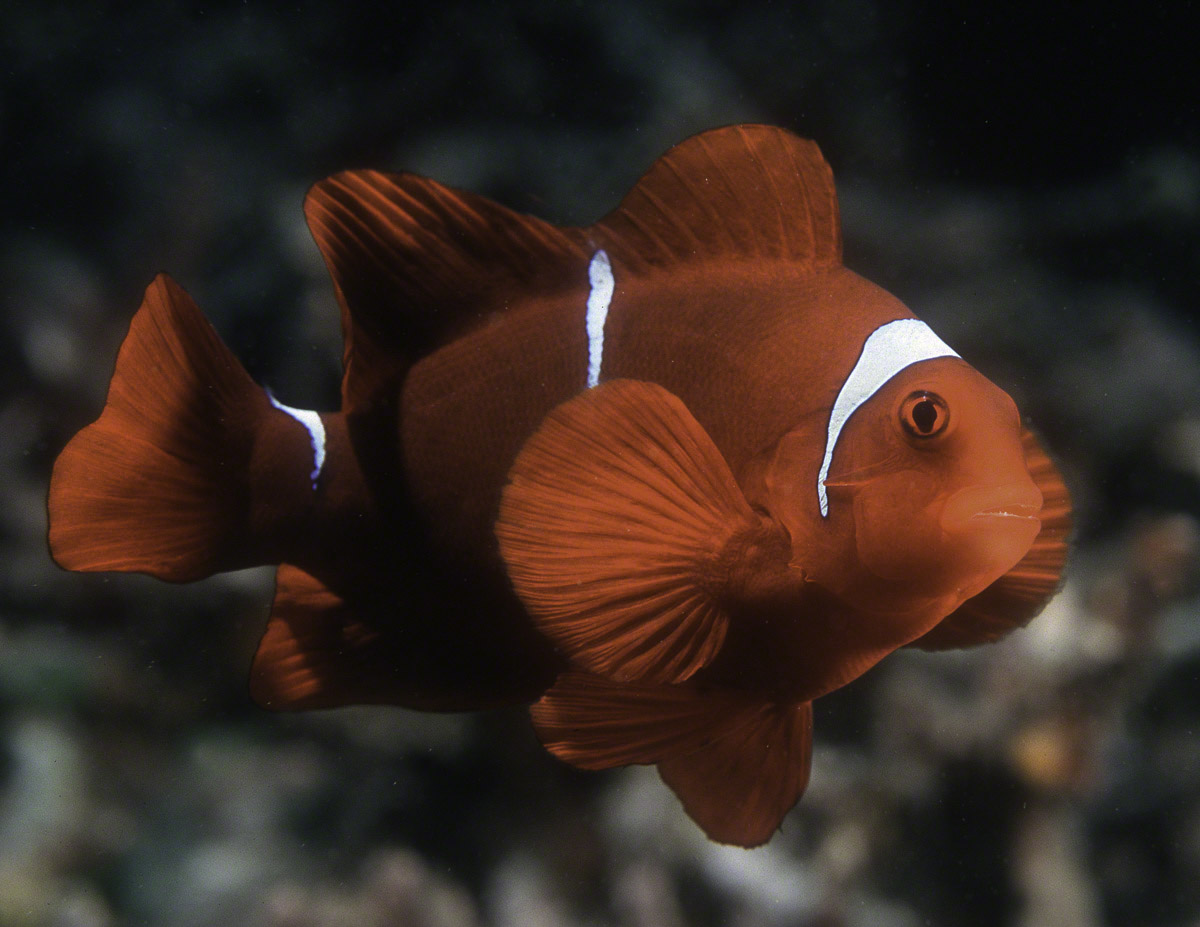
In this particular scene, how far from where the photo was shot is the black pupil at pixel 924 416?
2.39 ft

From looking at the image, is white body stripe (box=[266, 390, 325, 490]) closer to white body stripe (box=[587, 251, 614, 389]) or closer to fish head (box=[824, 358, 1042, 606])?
white body stripe (box=[587, 251, 614, 389])

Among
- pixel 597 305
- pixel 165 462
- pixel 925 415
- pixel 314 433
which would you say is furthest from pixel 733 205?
pixel 165 462

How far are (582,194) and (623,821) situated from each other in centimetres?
134

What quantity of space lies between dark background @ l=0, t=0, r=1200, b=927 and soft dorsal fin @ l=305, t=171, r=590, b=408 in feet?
2.42

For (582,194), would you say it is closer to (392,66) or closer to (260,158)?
(392,66)

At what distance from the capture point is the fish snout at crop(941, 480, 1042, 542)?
70 centimetres

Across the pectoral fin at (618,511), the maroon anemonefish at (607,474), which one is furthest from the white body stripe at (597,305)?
the pectoral fin at (618,511)

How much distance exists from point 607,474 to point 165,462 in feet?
1.88

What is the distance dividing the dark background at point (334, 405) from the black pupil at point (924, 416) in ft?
3.32

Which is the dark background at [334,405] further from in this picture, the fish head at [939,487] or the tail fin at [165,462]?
the fish head at [939,487]

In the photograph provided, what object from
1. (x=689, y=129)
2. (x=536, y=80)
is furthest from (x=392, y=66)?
(x=689, y=129)

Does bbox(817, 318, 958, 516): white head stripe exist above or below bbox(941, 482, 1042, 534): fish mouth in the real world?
above

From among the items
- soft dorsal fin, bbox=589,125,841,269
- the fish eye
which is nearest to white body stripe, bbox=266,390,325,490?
soft dorsal fin, bbox=589,125,841,269

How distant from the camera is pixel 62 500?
0.93m
